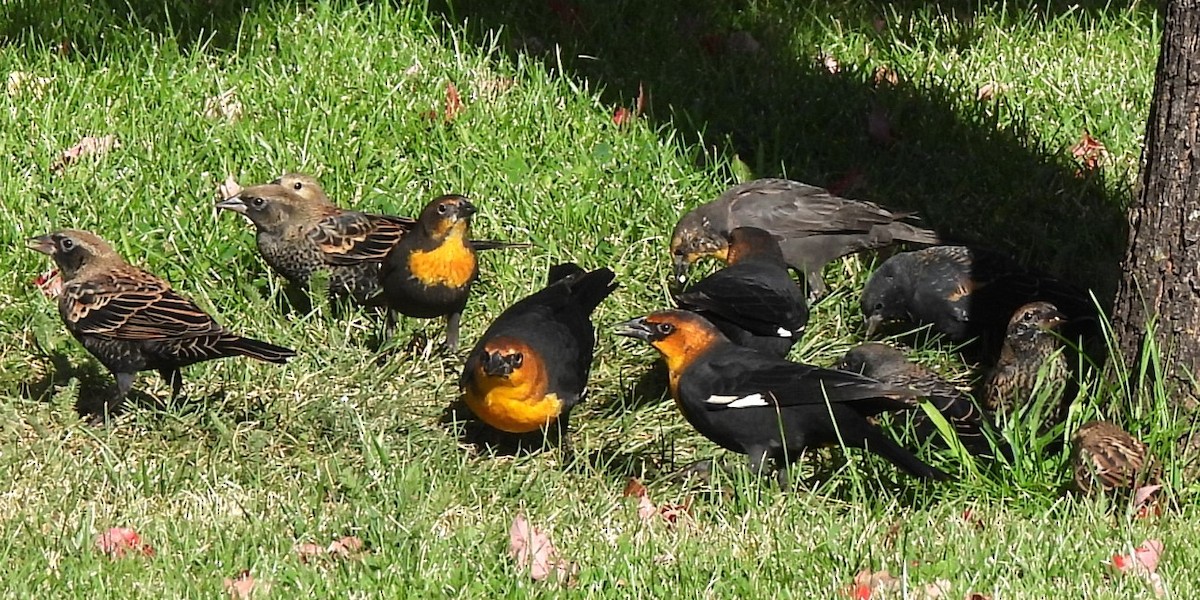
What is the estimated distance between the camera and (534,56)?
31.4 feet

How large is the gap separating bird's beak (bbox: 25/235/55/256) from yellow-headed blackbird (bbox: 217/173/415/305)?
0.89 meters

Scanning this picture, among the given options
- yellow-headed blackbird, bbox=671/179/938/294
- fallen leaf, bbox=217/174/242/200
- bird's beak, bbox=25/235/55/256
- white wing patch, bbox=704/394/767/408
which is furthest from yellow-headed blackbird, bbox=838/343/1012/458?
bird's beak, bbox=25/235/55/256

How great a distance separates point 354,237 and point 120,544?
8.48ft

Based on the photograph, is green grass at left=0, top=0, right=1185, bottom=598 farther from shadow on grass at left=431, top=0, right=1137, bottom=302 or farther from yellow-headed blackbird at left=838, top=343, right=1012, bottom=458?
Result: yellow-headed blackbird at left=838, top=343, right=1012, bottom=458

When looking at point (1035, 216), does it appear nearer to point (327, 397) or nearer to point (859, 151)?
point (859, 151)

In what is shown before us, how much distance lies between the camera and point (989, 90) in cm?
982

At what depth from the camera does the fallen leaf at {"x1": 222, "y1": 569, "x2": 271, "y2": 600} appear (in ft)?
16.6

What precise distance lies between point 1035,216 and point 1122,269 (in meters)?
2.50

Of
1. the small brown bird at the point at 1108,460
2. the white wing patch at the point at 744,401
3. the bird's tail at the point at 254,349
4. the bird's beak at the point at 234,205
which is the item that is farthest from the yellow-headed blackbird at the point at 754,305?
the bird's beak at the point at 234,205

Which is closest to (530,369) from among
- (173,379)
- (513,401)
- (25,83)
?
(513,401)

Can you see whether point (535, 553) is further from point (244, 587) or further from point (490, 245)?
point (490, 245)

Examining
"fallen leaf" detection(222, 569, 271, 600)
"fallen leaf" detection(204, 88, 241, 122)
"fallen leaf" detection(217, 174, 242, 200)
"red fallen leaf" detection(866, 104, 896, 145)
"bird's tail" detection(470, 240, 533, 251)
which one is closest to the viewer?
"fallen leaf" detection(222, 569, 271, 600)

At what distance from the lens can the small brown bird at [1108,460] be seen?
5699 mm

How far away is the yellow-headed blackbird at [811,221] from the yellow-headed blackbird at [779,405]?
1846 mm
